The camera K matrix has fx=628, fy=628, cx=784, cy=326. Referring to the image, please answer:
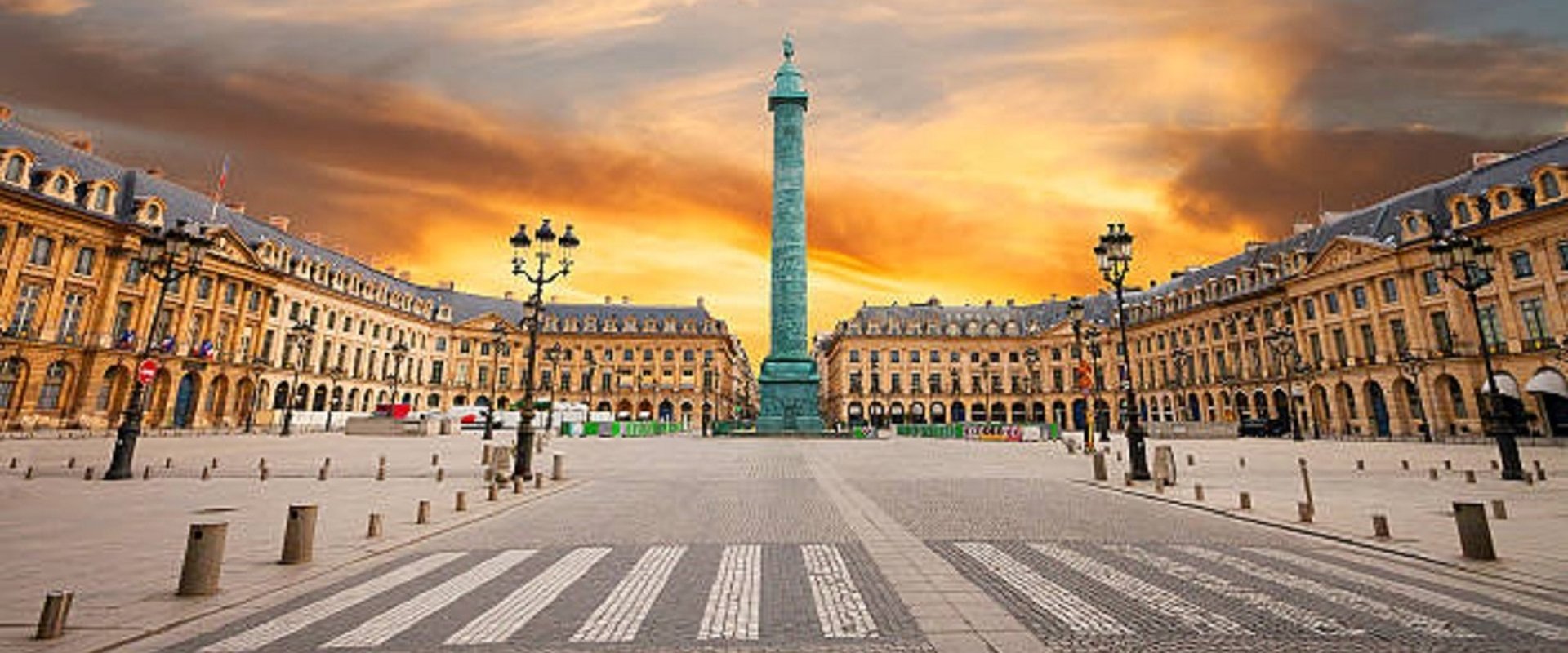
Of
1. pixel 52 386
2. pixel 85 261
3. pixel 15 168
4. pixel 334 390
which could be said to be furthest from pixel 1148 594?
pixel 334 390

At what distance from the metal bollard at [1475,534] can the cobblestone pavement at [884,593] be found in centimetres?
50

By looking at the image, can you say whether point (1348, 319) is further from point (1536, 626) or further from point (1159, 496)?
point (1536, 626)

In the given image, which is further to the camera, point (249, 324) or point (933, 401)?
point (933, 401)

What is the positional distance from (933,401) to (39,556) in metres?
76.7

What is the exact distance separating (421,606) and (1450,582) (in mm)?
9713

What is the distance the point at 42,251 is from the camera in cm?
3731

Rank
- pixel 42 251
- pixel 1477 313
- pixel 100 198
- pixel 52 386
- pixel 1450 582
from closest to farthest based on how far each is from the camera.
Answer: pixel 1450 582
pixel 1477 313
pixel 42 251
pixel 52 386
pixel 100 198

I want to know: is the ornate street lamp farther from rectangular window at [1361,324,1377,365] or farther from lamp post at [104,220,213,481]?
rectangular window at [1361,324,1377,365]

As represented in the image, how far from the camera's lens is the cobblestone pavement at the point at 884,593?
4.54m

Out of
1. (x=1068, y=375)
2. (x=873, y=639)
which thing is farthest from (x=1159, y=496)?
(x=1068, y=375)

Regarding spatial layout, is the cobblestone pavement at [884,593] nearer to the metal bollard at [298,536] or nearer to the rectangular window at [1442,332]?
the metal bollard at [298,536]

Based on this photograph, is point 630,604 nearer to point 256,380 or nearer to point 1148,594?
point 1148,594

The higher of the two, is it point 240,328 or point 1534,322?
point 240,328

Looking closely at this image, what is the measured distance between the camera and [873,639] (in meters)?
4.50
